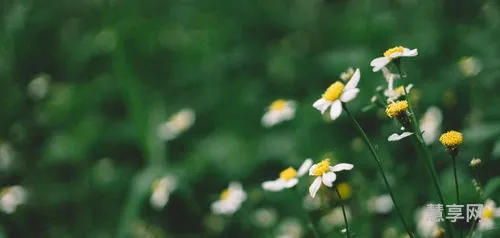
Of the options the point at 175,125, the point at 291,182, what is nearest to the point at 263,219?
the point at 291,182

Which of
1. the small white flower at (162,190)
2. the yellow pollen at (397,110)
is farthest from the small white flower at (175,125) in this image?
the yellow pollen at (397,110)

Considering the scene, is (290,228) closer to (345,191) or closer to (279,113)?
(345,191)

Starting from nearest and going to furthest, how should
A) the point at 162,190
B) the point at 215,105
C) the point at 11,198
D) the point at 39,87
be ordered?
the point at 162,190 → the point at 11,198 → the point at 215,105 → the point at 39,87

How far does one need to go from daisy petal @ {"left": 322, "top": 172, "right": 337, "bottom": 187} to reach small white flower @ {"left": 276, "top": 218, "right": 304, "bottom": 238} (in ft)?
2.35

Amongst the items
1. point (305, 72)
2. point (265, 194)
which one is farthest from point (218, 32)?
point (265, 194)

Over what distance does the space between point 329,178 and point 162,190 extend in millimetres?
1006

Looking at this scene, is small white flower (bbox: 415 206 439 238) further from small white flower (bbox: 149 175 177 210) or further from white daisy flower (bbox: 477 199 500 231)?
small white flower (bbox: 149 175 177 210)

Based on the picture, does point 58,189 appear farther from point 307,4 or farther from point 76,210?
point 307,4

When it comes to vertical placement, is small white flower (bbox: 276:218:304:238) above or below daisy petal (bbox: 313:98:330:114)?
above

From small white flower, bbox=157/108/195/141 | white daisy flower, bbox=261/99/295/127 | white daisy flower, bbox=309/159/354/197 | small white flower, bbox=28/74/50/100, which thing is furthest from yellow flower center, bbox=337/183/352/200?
small white flower, bbox=28/74/50/100

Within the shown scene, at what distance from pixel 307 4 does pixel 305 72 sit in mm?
989

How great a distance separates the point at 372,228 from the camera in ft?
5.85

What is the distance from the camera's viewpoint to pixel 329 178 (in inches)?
44.5

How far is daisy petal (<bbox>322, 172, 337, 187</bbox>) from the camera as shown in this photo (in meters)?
1.12
